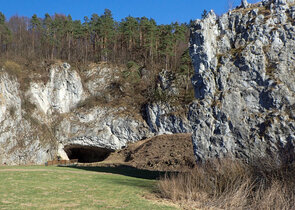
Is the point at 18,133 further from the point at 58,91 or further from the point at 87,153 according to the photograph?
the point at 87,153

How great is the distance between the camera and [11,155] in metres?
37.0

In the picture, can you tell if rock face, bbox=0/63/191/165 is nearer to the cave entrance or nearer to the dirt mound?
the cave entrance

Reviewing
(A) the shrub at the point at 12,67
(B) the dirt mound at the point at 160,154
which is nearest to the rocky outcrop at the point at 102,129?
(B) the dirt mound at the point at 160,154

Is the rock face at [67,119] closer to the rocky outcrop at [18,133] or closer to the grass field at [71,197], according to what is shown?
the rocky outcrop at [18,133]

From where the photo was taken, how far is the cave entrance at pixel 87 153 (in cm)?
4345

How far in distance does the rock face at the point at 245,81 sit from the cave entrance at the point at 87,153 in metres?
26.9

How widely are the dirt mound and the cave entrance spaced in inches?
181

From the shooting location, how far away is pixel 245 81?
1833cm

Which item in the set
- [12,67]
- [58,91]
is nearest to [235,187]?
[58,91]

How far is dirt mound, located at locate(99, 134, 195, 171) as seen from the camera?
3110 cm

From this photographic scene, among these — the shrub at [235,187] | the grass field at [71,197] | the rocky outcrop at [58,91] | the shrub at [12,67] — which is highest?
the shrub at [12,67]

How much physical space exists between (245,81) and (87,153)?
114 feet

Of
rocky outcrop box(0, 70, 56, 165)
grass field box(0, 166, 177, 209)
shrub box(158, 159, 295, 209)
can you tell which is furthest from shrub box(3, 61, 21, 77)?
shrub box(158, 159, 295, 209)

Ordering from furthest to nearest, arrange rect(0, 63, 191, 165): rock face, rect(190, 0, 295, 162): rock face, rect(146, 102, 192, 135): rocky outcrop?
1. rect(146, 102, 192, 135): rocky outcrop
2. rect(0, 63, 191, 165): rock face
3. rect(190, 0, 295, 162): rock face
